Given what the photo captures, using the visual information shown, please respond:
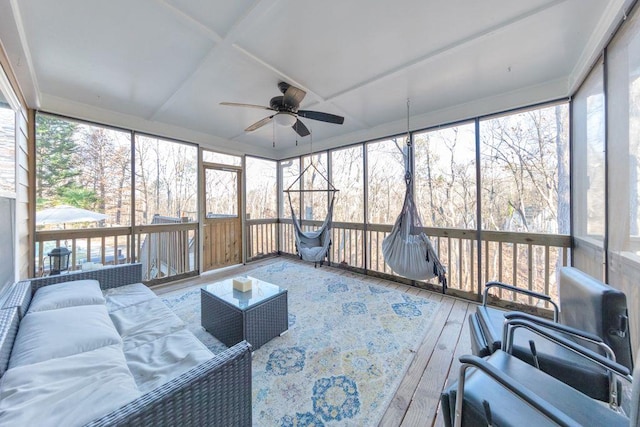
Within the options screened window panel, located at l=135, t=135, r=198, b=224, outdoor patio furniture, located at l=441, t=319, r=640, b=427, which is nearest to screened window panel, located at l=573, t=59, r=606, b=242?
outdoor patio furniture, located at l=441, t=319, r=640, b=427

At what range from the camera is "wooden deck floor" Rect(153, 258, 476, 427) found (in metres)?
1.38

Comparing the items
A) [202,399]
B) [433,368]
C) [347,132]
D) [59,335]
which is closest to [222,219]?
[347,132]

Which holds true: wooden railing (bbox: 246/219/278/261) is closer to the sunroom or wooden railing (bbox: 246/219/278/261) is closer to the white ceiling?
the sunroom

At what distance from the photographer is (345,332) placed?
221 centimetres

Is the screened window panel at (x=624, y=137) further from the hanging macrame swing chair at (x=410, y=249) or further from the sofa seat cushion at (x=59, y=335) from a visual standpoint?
the sofa seat cushion at (x=59, y=335)

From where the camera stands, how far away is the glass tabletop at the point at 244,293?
6.59 feet

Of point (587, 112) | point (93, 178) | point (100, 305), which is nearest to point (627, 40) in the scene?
point (587, 112)

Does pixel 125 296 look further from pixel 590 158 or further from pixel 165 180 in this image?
pixel 590 158

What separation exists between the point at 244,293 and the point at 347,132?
122 inches

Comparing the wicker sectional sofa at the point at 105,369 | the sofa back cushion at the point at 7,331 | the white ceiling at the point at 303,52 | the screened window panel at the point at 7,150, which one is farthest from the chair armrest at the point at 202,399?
the screened window panel at the point at 7,150

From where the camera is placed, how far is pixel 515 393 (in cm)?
76

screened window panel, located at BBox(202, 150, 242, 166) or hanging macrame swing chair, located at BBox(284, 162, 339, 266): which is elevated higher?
screened window panel, located at BBox(202, 150, 242, 166)

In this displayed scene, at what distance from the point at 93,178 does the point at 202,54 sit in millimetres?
2281

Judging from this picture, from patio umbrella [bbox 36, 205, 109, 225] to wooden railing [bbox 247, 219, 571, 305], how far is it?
3.51 m
